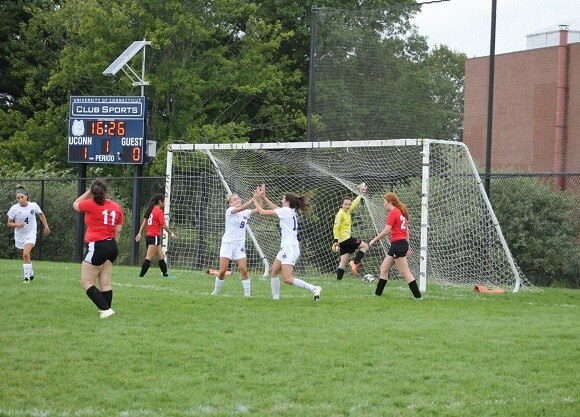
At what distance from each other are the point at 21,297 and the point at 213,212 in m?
10.1

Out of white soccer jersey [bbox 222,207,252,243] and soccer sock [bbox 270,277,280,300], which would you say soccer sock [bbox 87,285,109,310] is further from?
white soccer jersey [bbox 222,207,252,243]

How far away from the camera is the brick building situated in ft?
97.5

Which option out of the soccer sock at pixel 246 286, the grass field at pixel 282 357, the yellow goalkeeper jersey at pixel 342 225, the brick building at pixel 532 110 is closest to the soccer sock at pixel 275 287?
the grass field at pixel 282 357

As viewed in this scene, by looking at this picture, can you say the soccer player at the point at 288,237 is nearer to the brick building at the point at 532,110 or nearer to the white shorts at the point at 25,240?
the white shorts at the point at 25,240

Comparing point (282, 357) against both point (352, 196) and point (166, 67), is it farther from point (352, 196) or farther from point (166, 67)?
point (166, 67)

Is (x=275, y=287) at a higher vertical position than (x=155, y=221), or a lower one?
lower

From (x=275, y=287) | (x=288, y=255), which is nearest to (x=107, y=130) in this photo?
(x=275, y=287)

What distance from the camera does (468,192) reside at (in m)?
19.5

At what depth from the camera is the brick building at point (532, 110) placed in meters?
29.7

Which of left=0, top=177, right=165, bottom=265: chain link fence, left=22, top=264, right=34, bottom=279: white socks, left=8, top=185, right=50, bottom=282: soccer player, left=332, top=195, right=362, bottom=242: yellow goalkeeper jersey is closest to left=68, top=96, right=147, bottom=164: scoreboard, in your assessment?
left=0, top=177, right=165, bottom=265: chain link fence

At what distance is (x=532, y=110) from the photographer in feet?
102

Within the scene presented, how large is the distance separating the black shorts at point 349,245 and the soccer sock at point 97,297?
10094mm

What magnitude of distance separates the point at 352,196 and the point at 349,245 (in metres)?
2.73

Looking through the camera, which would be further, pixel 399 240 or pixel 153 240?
pixel 153 240
